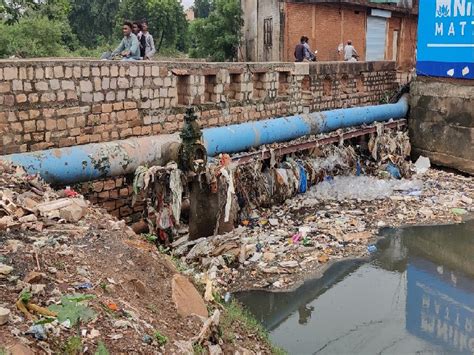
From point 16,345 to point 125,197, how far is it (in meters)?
5.42

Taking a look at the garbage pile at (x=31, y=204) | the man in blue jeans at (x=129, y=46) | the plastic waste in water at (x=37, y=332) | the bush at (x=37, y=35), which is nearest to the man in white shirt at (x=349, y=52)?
the man in blue jeans at (x=129, y=46)

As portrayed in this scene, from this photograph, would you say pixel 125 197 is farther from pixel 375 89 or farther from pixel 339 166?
pixel 375 89

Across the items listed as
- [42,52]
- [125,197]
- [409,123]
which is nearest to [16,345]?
[125,197]

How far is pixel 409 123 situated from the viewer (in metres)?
13.2

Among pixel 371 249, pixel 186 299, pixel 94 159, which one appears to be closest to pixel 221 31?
pixel 371 249

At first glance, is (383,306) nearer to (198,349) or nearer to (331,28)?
→ (198,349)

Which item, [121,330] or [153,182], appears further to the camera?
[153,182]

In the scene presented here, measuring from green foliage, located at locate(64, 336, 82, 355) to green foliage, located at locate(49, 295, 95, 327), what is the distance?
147 mm

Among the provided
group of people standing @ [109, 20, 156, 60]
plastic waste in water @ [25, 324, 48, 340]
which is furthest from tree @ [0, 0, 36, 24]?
plastic waste in water @ [25, 324, 48, 340]

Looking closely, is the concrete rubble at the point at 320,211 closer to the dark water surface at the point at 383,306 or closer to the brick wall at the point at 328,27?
the dark water surface at the point at 383,306

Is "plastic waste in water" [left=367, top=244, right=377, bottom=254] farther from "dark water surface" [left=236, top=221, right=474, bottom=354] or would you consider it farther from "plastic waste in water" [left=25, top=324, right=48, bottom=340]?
"plastic waste in water" [left=25, top=324, right=48, bottom=340]

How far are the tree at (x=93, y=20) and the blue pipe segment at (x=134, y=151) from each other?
22.8 m

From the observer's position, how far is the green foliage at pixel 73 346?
274cm

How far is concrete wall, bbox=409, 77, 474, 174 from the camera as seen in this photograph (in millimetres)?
12023
